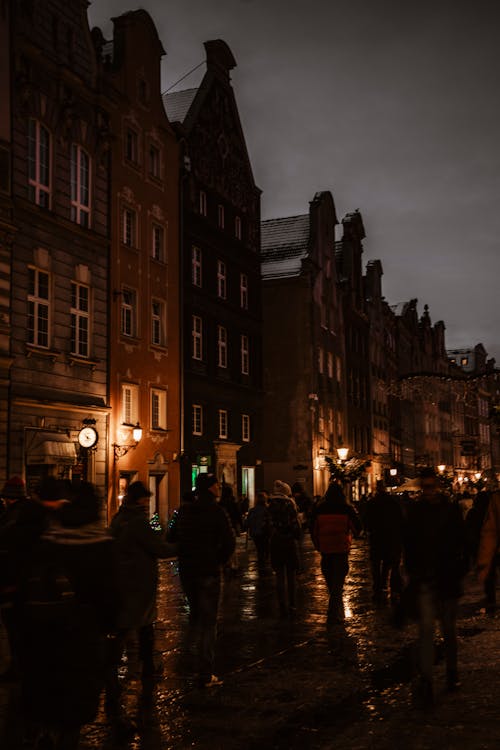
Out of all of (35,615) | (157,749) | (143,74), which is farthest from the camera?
(143,74)

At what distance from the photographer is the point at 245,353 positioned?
43.0 meters

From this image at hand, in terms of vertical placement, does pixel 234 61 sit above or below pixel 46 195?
above

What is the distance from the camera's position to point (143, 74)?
114 ft

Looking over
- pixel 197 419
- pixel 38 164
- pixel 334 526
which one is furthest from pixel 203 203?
pixel 334 526

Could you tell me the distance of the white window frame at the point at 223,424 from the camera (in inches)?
1563

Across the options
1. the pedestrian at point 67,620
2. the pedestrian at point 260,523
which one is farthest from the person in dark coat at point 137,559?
the pedestrian at point 260,523

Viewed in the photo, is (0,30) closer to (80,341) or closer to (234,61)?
(80,341)

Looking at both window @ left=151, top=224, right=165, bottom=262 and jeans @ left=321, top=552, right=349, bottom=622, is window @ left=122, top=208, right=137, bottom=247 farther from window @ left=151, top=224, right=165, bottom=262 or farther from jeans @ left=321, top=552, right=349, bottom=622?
jeans @ left=321, top=552, right=349, bottom=622

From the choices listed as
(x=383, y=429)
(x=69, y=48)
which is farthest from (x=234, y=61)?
(x=383, y=429)

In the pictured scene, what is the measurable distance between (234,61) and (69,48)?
14.2m

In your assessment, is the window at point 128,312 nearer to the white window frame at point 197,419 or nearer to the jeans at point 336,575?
the white window frame at point 197,419

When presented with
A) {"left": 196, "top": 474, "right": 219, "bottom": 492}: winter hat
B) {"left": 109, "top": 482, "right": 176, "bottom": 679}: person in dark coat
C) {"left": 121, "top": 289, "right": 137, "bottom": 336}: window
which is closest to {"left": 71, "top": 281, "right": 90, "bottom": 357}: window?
{"left": 121, "top": 289, "right": 137, "bottom": 336}: window

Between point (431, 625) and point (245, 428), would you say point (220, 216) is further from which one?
point (431, 625)

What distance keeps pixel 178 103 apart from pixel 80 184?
1187 centimetres
